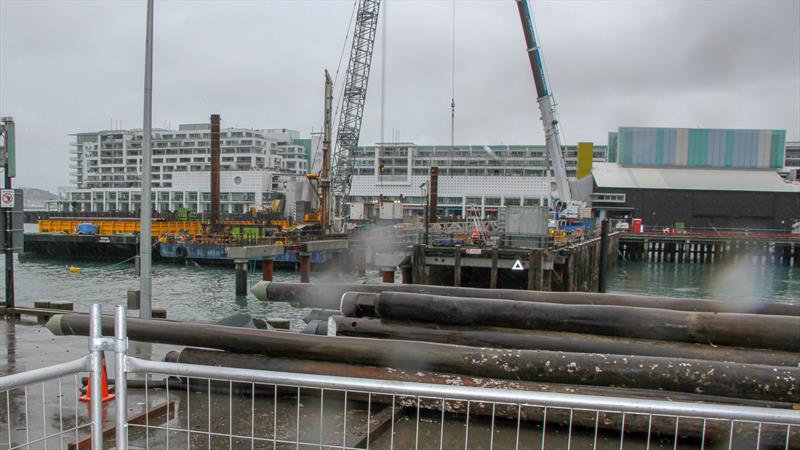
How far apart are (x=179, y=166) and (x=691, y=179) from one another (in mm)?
105548

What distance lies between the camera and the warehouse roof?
73.6 meters

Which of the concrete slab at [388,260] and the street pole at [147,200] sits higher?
the street pole at [147,200]

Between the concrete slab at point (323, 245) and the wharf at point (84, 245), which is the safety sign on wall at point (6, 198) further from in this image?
the wharf at point (84, 245)

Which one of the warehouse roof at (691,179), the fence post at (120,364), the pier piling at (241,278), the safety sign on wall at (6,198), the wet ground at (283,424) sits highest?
the warehouse roof at (691,179)

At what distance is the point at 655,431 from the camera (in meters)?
5.50

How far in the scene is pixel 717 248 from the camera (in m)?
58.4

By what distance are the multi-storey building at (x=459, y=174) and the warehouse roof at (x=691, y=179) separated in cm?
2534

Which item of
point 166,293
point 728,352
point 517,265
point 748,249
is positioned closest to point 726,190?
point 748,249

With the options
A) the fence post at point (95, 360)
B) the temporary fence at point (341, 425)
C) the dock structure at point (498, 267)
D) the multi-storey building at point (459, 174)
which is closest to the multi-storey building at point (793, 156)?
the multi-storey building at point (459, 174)

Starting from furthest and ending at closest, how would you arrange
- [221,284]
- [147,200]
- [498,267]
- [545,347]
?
[221,284] < [498,267] < [147,200] < [545,347]

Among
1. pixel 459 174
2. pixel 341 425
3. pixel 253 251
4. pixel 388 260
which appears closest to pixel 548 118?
pixel 388 260

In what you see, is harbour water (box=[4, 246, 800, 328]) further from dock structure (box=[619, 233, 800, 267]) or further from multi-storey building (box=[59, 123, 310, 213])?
multi-storey building (box=[59, 123, 310, 213])

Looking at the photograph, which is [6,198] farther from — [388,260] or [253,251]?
[253,251]

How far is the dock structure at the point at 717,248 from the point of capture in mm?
56938
